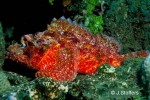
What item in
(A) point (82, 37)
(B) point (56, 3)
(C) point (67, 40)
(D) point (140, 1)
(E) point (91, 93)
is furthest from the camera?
(B) point (56, 3)

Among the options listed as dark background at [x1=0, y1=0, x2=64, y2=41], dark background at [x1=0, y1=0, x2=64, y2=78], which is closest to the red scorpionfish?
dark background at [x1=0, y1=0, x2=64, y2=78]

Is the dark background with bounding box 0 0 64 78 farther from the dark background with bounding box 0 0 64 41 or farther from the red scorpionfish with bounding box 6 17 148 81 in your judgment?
the red scorpionfish with bounding box 6 17 148 81

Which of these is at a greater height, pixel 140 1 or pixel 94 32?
pixel 140 1

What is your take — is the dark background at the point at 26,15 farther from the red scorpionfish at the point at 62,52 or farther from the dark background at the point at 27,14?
the red scorpionfish at the point at 62,52

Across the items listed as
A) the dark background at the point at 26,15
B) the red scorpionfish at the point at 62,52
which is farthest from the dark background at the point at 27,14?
the red scorpionfish at the point at 62,52

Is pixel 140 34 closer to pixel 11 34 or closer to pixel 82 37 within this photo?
pixel 82 37

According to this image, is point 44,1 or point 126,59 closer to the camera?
point 126,59

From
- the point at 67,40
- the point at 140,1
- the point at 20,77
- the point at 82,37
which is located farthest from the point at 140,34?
the point at 20,77

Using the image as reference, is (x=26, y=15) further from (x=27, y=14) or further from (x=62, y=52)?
(x=62, y=52)
